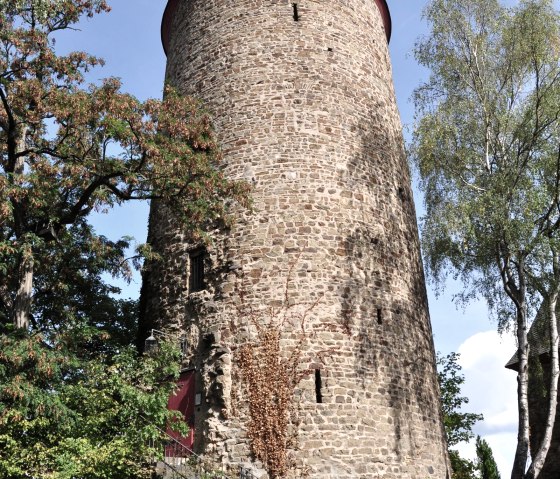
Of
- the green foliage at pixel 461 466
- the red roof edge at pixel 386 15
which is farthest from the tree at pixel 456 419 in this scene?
the red roof edge at pixel 386 15

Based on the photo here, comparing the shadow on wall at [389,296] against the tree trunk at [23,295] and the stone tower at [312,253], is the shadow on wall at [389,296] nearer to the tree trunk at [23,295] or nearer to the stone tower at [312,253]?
the stone tower at [312,253]

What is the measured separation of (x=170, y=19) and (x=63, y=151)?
8434 millimetres

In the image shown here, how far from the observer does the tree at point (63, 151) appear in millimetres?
11000

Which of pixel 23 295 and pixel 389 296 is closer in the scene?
pixel 23 295

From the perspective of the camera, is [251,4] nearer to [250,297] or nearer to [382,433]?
[250,297]

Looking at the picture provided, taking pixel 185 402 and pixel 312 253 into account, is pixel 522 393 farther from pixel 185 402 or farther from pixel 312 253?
pixel 185 402

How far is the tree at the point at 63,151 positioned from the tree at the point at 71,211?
3 cm

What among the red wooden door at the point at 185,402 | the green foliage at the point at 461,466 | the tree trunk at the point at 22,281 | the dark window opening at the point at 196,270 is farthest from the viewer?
the green foliage at the point at 461,466

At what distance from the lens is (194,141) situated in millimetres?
12914

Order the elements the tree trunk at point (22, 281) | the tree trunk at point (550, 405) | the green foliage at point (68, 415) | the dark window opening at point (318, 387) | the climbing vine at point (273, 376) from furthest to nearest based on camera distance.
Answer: the tree trunk at point (550, 405) < the dark window opening at point (318, 387) < the climbing vine at point (273, 376) < the tree trunk at point (22, 281) < the green foliage at point (68, 415)

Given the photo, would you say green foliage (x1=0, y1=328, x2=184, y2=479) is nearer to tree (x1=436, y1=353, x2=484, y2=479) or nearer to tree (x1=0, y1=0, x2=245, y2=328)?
tree (x1=0, y1=0, x2=245, y2=328)

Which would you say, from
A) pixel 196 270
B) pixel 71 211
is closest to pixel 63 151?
pixel 71 211

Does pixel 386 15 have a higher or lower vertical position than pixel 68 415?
higher

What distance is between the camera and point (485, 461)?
26.1 metres
